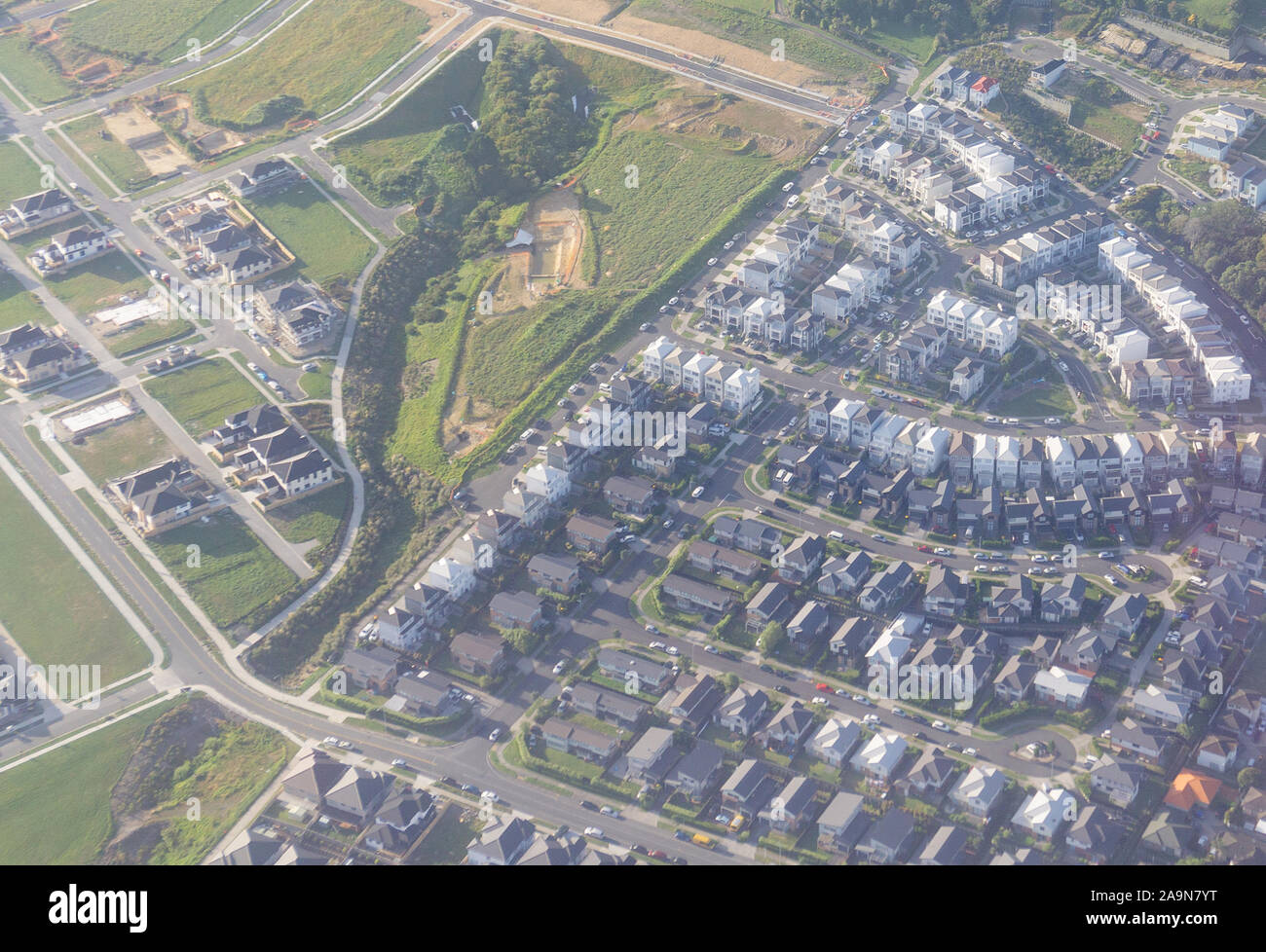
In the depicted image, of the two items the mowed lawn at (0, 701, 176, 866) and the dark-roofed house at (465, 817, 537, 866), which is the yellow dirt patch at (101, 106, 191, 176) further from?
the dark-roofed house at (465, 817, 537, 866)

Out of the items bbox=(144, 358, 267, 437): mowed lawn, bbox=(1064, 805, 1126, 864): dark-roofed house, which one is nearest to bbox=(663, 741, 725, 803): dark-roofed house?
bbox=(1064, 805, 1126, 864): dark-roofed house

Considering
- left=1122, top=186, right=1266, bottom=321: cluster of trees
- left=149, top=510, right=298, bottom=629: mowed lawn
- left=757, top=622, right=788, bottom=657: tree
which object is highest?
left=1122, top=186, right=1266, bottom=321: cluster of trees

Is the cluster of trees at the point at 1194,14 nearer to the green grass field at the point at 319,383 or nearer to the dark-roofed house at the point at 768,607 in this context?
the dark-roofed house at the point at 768,607

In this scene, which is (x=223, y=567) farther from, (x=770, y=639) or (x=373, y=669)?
(x=770, y=639)

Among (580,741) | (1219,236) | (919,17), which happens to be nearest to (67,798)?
(580,741)

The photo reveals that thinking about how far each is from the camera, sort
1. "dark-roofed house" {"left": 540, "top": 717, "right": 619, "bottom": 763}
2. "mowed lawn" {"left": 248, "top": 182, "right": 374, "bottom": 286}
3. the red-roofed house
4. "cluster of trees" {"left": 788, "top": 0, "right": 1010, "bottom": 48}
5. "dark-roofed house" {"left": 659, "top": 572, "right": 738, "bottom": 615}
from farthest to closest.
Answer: "cluster of trees" {"left": 788, "top": 0, "right": 1010, "bottom": 48}, the red-roofed house, "mowed lawn" {"left": 248, "top": 182, "right": 374, "bottom": 286}, "dark-roofed house" {"left": 659, "top": 572, "right": 738, "bottom": 615}, "dark-roofed house" {"left": 540, "top": 717, "right": 619, "bottom": 763}

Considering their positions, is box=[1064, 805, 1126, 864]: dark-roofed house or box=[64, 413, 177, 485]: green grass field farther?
box=[64, 413, 177, 485]: green grass field
